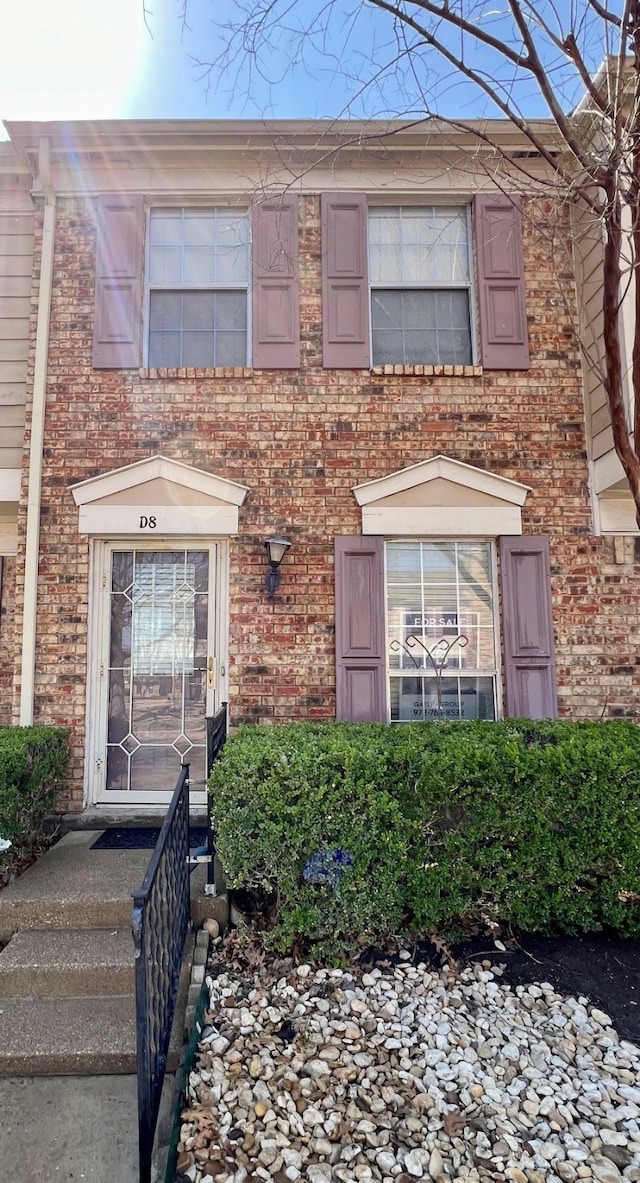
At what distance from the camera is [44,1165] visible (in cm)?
208

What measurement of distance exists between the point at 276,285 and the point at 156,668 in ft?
10.4

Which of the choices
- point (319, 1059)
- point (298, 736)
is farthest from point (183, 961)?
point (298, 736)

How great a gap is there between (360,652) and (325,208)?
354 centimetres

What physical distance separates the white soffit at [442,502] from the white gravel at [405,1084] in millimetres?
2885

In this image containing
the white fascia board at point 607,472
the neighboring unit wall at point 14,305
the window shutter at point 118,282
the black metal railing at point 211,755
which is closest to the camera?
the black metal railing at point 211,755

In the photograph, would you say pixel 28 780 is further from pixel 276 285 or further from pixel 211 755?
pixel 276 285

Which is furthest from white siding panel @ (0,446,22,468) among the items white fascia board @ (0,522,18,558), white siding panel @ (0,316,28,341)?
white siding panel @ (0,316,28,341)

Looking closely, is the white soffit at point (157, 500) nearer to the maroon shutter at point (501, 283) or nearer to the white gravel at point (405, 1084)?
the maroon shutter at point (501, 283)

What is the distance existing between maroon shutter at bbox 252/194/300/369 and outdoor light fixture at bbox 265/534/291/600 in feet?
4.66

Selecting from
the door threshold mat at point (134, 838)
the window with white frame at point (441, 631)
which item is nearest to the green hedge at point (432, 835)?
the door threshold mat at point (134, 838)

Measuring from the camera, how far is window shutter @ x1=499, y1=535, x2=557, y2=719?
4453mm

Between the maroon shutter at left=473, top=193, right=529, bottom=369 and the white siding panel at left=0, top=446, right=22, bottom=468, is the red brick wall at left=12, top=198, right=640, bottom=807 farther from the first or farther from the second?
the white siding panel at left=0, top=446, right=22, bottom=468

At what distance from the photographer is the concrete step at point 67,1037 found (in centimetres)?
243

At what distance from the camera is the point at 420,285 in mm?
4879
